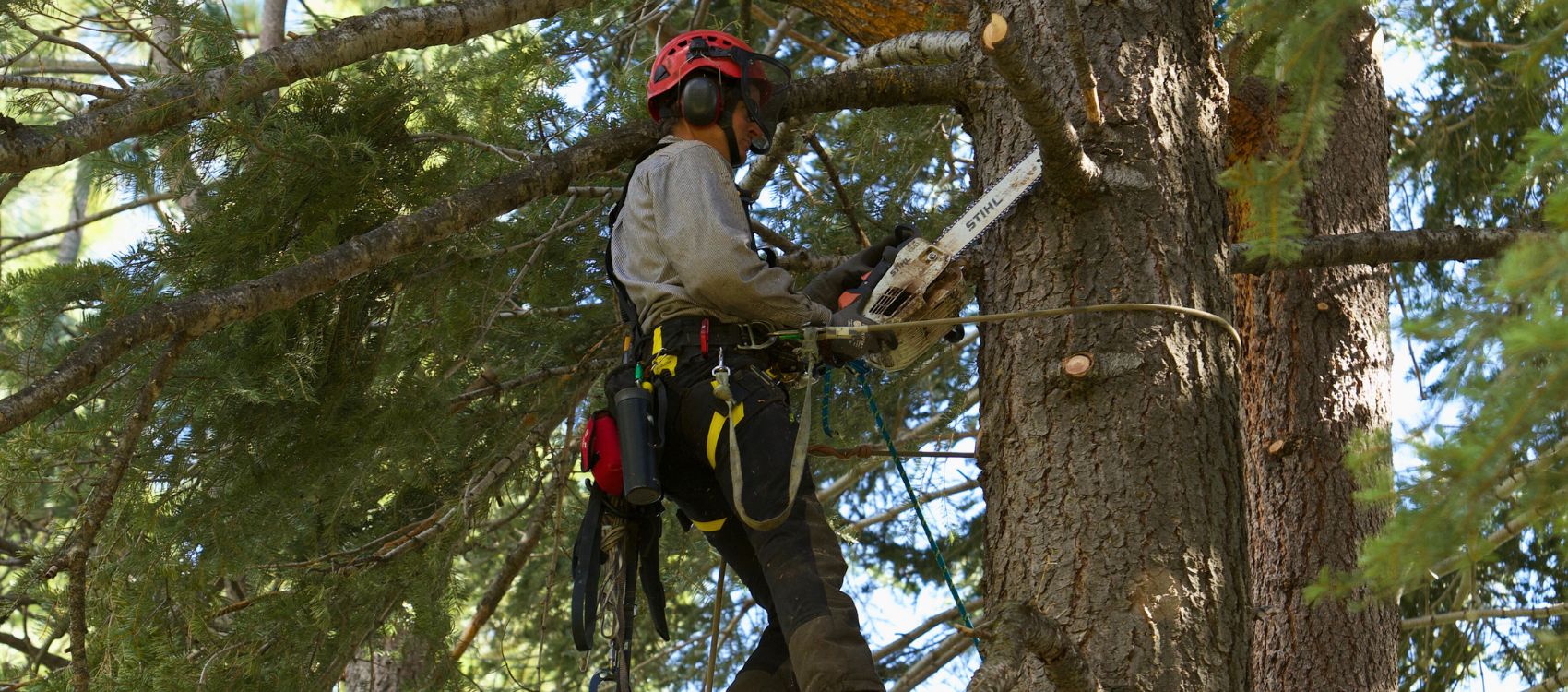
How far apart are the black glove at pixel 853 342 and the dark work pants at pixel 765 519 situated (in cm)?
18

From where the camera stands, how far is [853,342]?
3.20 m

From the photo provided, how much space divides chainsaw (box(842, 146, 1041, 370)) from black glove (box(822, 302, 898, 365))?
0.02m

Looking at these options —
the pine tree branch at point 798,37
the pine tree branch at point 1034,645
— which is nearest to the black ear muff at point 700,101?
the pine tree branch at point 1034,645

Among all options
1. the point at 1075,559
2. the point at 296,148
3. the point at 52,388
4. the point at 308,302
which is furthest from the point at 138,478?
the point at 1075,559

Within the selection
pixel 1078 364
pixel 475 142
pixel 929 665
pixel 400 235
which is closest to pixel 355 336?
pixel 475 142

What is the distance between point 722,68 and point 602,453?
995 millimetres

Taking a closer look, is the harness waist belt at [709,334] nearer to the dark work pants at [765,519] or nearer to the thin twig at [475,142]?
the dark work pants at [765,519]

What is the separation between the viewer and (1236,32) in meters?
3.66

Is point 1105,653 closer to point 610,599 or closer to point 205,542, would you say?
point 610,599

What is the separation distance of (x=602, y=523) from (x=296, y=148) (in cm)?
120

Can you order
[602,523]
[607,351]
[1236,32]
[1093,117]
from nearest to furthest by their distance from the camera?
[1093,117], [602,523], [1236,32], [607,351]

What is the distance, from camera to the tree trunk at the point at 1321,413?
3.88m

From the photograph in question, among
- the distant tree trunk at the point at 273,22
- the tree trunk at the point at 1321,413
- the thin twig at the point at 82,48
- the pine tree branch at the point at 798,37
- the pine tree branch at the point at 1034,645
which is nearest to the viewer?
the pine tree branch at the point at 1034,645

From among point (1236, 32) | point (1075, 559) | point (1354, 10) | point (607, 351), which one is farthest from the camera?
point (607, 351)
